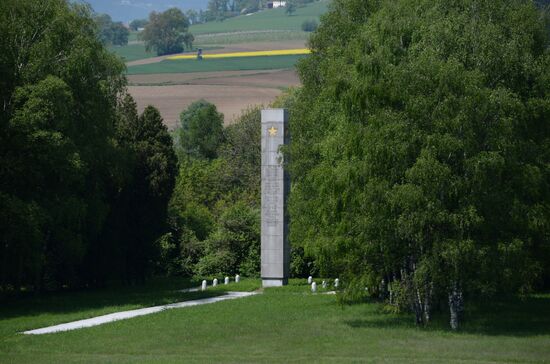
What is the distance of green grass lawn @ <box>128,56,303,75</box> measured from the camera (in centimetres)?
14175

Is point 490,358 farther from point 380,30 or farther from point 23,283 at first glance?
point 23,283

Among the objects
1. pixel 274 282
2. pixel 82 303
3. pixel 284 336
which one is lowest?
pixel 274 282

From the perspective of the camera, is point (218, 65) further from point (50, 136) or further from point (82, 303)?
point (50, 136)

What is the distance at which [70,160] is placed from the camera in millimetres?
37562

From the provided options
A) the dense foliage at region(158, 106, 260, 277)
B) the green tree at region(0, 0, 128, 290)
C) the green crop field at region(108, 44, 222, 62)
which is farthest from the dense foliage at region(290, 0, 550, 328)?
the green crop field at region(108, 44, 222, 62)

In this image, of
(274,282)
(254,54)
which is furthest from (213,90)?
(274,282)

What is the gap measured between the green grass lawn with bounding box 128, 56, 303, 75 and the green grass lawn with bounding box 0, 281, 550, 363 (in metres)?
104

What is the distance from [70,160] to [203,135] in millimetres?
54032

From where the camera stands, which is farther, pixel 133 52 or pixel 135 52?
pixel 135 52

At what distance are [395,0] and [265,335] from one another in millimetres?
12051

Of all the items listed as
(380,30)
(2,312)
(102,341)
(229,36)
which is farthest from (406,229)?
(229,36)

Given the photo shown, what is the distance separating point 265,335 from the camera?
98.1ft

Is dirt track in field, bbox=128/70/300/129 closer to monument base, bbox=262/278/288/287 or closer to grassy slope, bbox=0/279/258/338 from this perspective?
monument base, bbox=262/278/288/287

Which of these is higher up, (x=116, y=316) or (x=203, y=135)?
(x=116, y=316)
